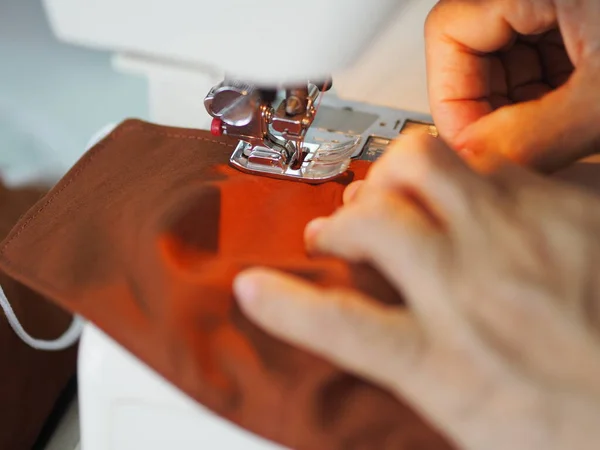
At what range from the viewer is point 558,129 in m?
0.46


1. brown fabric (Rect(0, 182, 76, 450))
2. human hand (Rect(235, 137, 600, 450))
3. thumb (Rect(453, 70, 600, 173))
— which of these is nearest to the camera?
human hand (Rect(235, 137, 600, 450))

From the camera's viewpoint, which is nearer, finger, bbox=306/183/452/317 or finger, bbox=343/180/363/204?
finger, bbox=306/183/452/317

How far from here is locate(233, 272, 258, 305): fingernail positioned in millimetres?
377

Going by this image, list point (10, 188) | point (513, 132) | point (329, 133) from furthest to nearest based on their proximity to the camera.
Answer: point (10, 188) < point (329, 133) < point (513, 132)

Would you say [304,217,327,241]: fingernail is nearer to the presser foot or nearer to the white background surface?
the presser foot

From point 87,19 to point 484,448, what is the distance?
36 centimetres

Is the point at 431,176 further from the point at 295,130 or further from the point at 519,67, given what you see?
the point at 519,67

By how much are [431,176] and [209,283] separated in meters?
0.16

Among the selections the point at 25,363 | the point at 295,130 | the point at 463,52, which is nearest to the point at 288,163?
the point at 295,130

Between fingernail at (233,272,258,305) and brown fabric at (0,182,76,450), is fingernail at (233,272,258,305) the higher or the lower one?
the higher one

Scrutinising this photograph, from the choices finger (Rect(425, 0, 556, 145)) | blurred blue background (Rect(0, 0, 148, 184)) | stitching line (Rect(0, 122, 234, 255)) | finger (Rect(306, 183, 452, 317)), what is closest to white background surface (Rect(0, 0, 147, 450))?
blurred blue background (Rect(0, 0, 148, 184))

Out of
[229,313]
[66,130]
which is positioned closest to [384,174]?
[229,313]

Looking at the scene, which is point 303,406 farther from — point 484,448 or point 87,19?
point 87,19

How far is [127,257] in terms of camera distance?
44 cm
